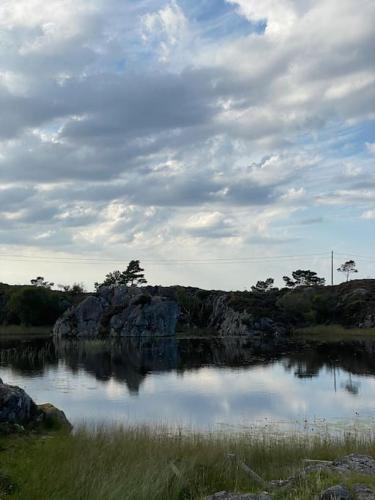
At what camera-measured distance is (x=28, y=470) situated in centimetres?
1226

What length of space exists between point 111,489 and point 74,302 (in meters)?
132

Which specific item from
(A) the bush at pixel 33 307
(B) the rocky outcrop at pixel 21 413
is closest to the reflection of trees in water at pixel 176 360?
(B) the rocky outcrop at pixel 21 413

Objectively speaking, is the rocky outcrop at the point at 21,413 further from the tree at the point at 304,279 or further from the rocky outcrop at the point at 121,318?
the tree at the point at 304,279

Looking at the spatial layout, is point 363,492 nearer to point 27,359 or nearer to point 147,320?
point 27,359

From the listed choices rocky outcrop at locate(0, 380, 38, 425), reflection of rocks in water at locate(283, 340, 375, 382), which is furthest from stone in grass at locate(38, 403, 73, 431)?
reflection of rocks in water at locate(283, 340, 375, 382)

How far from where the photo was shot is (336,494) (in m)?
9.72

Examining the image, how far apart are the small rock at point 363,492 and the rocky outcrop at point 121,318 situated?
10581 centimetres

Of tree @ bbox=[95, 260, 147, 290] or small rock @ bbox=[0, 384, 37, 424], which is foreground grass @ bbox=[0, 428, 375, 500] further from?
tree @ bbox=[95, 260, 147, 290]

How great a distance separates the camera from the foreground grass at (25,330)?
112975 millimetres

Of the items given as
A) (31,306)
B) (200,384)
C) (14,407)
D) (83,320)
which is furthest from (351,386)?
(31,306)

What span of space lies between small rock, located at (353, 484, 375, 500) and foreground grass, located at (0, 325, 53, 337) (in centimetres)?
10564

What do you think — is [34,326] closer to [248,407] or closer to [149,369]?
[149,369]

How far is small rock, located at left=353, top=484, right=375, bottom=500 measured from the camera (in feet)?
33.2

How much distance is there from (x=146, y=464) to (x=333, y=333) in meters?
101
